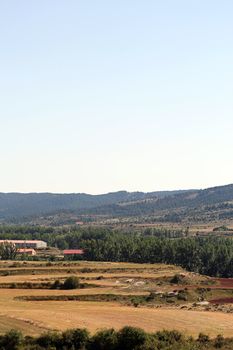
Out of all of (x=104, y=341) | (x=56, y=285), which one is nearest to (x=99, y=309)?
(x=104, y=341)

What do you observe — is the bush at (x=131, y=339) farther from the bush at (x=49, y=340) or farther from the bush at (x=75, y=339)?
the bush at (x=49, y=340)

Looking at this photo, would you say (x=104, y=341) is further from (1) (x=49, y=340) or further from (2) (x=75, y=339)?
(1) (x=49, y=340)

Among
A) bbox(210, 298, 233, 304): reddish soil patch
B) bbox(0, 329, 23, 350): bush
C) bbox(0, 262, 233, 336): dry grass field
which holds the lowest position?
bbox(210, 298, 233, 304): reddish soil patch

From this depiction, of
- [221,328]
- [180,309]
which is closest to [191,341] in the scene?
[221,328]

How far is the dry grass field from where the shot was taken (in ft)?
238

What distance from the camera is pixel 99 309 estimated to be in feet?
289

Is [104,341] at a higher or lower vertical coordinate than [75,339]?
lower

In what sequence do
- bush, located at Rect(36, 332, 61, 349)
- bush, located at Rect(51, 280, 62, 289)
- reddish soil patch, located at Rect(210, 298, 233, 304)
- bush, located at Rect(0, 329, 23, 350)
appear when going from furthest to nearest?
bush, located at Rect(51, 280, 62, 289)
reddish soil patch, located at Rect(210, 298, 233, 304)
bush, located at Rect(36, 332, 61, 349)
bush, located at Rect(0, 329, 23, 350)

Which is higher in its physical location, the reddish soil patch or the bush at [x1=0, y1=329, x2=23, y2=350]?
the bush at [x1=0, y1=329, x2=23, y2=350]

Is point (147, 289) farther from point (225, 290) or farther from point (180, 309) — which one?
point (180, 309)

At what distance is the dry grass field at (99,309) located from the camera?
7269cm

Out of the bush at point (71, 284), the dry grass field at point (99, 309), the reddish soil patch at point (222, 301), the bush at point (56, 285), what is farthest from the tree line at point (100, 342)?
the bush at point (56, 285)

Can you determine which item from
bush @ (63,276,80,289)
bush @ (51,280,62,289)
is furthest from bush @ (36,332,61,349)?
bush @ (51,280,62,289)

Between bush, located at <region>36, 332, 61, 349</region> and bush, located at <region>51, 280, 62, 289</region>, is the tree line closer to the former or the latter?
bush, located at <region>36, 332, 61, 349</region>
